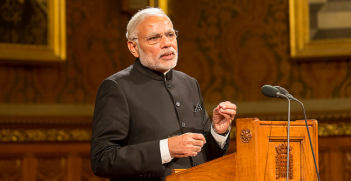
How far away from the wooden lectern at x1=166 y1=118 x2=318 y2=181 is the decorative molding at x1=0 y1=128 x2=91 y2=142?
2222 millimetres

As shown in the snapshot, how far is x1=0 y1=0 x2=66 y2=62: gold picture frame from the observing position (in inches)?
141

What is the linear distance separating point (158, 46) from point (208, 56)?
186cm

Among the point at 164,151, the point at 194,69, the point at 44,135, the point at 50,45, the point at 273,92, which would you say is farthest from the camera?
the point at 194,69

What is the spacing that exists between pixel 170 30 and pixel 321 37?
2.00m

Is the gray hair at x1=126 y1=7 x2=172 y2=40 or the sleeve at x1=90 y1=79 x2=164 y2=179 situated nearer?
the sleeve at x1=90 y1=79 x2=164 y2=179

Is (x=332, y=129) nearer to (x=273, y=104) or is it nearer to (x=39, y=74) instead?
(x=273, y=104)

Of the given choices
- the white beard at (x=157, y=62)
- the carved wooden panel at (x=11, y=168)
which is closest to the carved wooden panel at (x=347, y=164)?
the white beard at (x=157, y=62)

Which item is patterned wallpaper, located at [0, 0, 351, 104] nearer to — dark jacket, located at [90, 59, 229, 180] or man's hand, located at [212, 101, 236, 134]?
dark jacket, located at [90, 59, 229, 180]

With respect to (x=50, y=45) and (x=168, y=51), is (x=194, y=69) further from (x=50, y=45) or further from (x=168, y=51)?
(x=168, y=51)

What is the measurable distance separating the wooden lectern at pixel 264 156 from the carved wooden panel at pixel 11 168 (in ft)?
7.50

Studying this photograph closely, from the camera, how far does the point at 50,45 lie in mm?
3725

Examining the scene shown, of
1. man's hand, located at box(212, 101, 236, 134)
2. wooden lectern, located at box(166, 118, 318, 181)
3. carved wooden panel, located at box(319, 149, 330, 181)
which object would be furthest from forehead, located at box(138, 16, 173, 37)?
carved wooden panel, located at box(319, 149, 330, 181)

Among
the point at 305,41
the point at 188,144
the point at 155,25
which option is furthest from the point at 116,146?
the point at 305,41

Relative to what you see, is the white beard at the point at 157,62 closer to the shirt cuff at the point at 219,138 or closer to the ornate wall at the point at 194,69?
the shirt cuff at the point at 219,138
